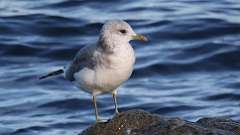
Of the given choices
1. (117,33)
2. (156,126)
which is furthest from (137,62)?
(156,126)

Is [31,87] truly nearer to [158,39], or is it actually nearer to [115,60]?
[158,39]

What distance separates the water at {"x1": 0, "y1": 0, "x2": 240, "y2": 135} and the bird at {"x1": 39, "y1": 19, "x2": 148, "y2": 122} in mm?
3596

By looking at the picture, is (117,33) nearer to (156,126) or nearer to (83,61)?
(83,61)

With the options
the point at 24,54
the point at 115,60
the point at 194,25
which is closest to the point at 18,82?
the point at 24,54

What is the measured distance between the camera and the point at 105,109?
13.4 meters

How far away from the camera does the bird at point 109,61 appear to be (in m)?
8.05

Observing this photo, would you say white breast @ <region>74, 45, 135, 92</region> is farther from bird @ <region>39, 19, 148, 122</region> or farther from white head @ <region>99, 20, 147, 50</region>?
white head @ <region>99, 20, 147, 50</region>

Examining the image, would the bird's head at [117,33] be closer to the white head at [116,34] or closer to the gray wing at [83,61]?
the white head at [116,34]

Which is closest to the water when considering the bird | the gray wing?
the gray wing

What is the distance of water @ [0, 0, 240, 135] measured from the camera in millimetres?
13258


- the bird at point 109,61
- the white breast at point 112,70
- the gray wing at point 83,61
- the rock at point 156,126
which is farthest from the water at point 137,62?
the rock at point 156,126

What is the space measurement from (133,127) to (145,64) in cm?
820

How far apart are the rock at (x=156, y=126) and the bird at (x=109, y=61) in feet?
2.31

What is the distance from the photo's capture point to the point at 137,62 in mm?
15562
